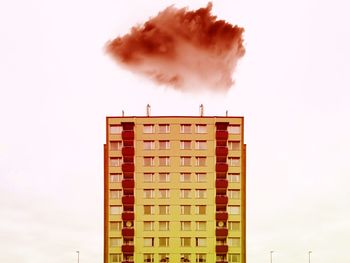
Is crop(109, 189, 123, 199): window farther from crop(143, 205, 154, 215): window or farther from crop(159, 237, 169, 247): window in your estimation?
crop(159, 237, 169, 247): window

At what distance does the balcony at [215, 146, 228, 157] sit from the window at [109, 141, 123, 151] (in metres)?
18.1

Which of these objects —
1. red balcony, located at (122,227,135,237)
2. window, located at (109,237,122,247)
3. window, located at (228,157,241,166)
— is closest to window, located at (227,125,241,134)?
window, located at (228,157,241,166)

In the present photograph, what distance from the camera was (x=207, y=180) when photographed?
525 ft

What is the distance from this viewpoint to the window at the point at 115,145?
525 feet

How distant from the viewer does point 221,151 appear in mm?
159250

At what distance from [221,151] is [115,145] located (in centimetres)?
2007

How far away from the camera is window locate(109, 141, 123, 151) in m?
160

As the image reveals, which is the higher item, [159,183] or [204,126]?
[204,126]

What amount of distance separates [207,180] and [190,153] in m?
6.15

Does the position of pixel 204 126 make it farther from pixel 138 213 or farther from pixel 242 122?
pixel 138 213

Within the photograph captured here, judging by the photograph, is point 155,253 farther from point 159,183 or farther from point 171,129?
point 171,129

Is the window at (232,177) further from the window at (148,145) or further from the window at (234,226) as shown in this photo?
the window at (148,145)

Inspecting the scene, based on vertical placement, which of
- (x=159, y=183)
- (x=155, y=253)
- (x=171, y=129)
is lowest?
(x=155, y=253)
